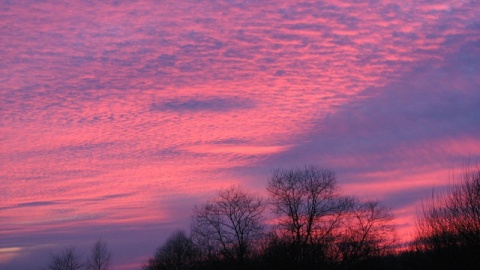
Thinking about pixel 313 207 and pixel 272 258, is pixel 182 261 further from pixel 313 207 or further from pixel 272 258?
pixel 272 258

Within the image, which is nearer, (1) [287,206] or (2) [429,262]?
(2) [429,262]

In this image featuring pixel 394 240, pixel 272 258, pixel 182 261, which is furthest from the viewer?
pixel 182 261

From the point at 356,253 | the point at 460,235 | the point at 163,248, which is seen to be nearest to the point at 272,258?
the point at 356,253

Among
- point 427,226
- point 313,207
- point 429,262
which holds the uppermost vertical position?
point 313,207

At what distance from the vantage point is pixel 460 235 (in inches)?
1075

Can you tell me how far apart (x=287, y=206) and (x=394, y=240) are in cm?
1262

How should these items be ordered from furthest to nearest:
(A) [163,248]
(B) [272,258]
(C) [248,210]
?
(A) [163,248] < (C) [248,210] < (B) [272,258]

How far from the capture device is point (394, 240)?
208 feet

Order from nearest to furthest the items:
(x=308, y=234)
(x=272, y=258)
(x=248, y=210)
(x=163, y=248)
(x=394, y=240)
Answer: (x=272, y=258) < (x=308, y=234) < (x=394, y=240) < (x=248, y=210) < (x=163, y=248)

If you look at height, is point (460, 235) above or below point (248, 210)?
below

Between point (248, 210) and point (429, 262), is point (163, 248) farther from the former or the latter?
point (429, 262)

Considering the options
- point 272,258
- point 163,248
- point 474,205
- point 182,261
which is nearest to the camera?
point 474,205

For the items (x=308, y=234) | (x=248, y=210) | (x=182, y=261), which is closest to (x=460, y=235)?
(x=308, y=234)

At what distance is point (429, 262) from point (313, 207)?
30889 millimetres
